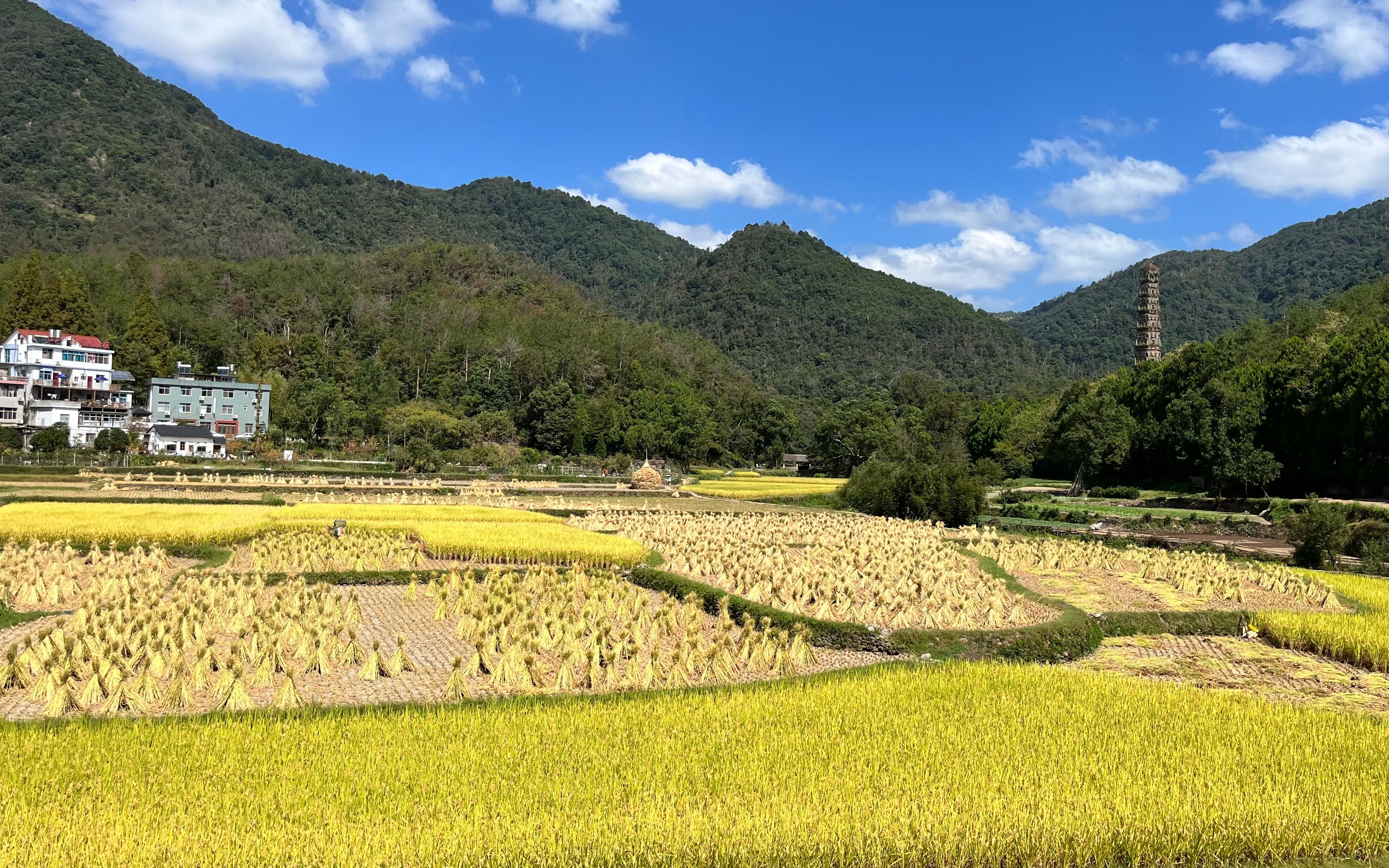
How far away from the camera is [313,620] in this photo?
13.0 m

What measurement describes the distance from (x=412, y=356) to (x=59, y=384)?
86.4 ft

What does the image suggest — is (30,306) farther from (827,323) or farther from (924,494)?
(827,323)

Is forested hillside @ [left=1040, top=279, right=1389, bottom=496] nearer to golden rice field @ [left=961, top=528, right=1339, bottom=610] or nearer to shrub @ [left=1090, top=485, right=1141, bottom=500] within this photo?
shrub @ [left=1090, top=485, right=1141, bottom=500]

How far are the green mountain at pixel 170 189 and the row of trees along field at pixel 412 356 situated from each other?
86.4ft

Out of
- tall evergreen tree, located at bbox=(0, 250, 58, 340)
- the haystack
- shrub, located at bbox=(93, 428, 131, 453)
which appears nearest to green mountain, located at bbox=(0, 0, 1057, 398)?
tall evergreen tree, located at bbox=(0, 250, 58, 340)

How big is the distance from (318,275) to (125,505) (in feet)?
249

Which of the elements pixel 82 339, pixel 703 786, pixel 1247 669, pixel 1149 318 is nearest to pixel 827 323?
pixel 1149 318

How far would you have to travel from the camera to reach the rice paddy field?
6305mm

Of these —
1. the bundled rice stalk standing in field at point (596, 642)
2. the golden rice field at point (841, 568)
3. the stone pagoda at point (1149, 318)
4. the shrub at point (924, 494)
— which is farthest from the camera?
the stone pagoda at point (1149, 318)

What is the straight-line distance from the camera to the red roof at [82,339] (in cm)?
6003

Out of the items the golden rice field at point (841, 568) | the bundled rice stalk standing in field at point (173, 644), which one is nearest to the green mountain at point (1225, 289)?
the golden rice field at point (841, 568)

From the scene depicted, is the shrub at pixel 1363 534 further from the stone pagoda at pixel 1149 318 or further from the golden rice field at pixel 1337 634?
the stone pagoda at pixel 1149 318

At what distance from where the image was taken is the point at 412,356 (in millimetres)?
79875

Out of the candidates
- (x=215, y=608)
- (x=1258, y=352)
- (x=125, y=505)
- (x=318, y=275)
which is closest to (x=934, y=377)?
(x=1258, y=352)
